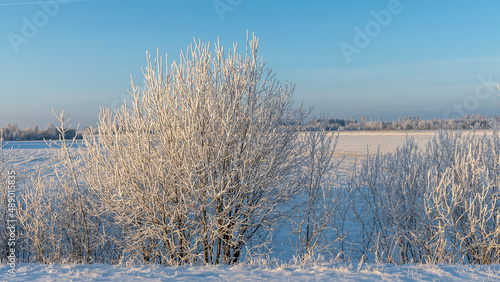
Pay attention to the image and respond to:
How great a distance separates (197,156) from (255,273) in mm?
2019

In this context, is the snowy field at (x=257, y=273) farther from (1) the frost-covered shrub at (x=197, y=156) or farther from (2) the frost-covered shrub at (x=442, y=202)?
(2) the frost-covered shrub at (x=442, y=202)

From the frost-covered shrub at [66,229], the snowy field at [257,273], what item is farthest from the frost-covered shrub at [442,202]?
the frost-covered shrub at [66,229]

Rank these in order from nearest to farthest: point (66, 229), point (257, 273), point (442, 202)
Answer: point (257, 273) < point (442, 202) < point (66, 229)

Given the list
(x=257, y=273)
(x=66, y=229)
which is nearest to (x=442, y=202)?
(x=257, y=273)

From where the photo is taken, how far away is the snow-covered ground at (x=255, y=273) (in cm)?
434

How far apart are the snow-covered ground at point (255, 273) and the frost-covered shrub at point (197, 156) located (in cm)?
90

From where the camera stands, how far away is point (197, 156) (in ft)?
18.3

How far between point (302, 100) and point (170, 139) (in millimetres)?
2731

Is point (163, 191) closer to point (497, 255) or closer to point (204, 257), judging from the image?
point (204, 257)

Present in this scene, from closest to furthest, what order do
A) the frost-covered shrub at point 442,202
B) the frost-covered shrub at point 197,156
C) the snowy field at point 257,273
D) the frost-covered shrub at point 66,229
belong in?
the snowy field at point 257,273, the frost-covered shrub at point 197,156, the frost-covered shrub at point 442,202, the frost-covered shrub at point 66,229

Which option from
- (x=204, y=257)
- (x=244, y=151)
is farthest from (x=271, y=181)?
(x=204, y=257)

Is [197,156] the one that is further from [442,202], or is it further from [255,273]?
[442,202]

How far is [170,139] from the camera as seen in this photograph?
5656 mm

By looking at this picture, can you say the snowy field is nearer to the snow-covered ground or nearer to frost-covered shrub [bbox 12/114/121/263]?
the snow-covered ground
